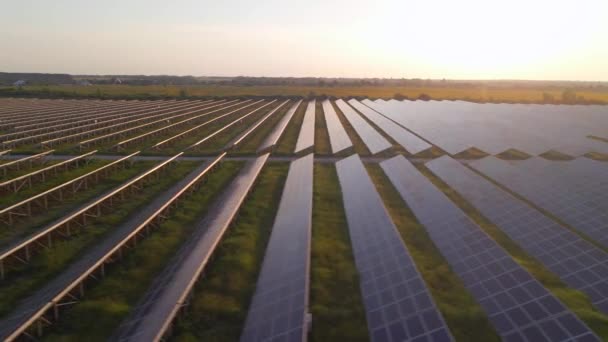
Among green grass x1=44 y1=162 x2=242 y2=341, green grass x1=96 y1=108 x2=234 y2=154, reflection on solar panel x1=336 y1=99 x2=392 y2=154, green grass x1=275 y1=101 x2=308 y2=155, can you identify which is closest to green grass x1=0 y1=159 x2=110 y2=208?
green grass x1=96 y1=108 x2=234 y2=154

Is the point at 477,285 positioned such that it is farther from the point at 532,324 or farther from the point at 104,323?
the point at 104,323

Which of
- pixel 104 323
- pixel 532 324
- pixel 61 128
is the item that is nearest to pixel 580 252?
pixel 532 324

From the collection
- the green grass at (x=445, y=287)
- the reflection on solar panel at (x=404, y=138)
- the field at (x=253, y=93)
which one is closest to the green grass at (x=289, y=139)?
the reflection on solar panel at (x=404, y=138)

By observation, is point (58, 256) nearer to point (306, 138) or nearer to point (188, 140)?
point (306, 138)

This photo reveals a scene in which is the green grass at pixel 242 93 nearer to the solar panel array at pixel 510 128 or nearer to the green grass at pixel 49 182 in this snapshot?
the solar panel array at pixel 510 128

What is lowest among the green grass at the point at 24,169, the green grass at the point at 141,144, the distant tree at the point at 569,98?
the green grass at the point at 24,169

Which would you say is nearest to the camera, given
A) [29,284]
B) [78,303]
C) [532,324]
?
[532,324]

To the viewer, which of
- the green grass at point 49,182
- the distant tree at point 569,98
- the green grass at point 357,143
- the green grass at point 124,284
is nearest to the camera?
the green grass at point 124,284
